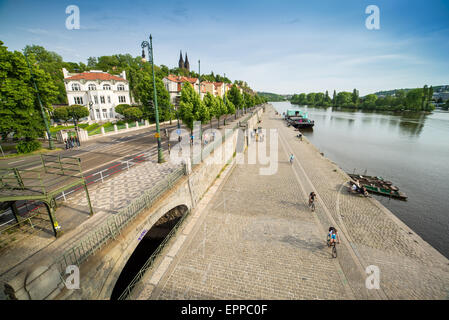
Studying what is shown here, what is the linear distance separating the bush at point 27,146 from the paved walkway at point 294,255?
20.7 metres

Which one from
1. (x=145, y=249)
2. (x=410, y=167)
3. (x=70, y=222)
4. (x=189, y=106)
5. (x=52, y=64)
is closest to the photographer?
(x=70, y=222)

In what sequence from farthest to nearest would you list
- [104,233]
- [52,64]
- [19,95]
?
[52,64]
[19,95]
[104,233]

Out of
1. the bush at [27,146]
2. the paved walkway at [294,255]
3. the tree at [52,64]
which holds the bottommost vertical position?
the paved walkway at [294,255]

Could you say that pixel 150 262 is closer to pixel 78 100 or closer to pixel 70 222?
pixel 70 222

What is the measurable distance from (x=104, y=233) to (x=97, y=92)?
167ft

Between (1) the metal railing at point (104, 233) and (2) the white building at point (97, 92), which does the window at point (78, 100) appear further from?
(1) the metal railing at point (104, 233)

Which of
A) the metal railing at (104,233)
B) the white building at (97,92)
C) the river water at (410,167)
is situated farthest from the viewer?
the white building at (97,92)

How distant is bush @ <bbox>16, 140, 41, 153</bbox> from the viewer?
1908cm

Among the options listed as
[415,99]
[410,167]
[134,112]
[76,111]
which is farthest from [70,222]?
[415,99]

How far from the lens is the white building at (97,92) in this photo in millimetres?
44781

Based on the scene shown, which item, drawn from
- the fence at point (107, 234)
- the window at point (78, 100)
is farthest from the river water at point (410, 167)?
the window at point (78, 100)

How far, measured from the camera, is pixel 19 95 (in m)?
17.5
